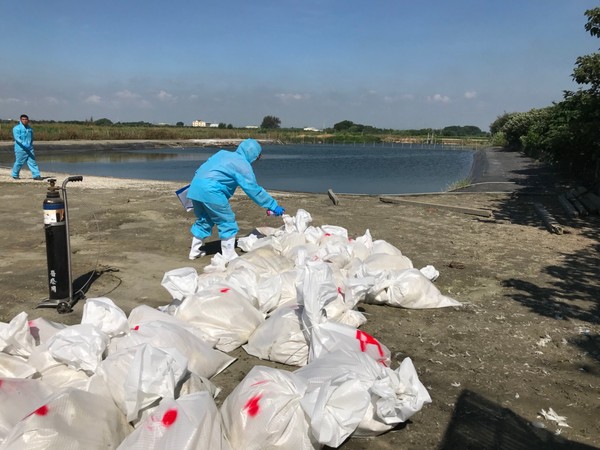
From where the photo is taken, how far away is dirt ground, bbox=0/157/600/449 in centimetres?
260

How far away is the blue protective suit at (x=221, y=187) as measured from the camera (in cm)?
519

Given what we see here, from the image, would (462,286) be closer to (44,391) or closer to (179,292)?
(179,292)

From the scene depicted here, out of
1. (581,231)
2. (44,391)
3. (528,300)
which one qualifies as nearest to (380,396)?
(44,391)

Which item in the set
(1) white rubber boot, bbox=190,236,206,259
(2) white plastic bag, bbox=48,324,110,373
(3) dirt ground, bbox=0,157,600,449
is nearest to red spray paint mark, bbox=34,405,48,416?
(2) white plastic bag, bbox=48,324,110,373

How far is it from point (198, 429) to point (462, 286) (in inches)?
136

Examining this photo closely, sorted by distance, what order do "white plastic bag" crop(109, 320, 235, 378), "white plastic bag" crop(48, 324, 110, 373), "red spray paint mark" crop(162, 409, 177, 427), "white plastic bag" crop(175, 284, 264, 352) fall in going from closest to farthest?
"red spray paint mark" crop(162, 409, 177, 427) < "white plastic bag" crop(48, 324, 110, 373) < "white plastic bag" crop(109, 320, 235, 378) < "white plastic bag" crop(175, 284, 264, 352)

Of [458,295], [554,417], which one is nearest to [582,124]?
[458,295]

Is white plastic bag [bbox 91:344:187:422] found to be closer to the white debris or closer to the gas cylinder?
the gas cylinder

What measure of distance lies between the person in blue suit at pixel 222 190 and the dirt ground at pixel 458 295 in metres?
0.42

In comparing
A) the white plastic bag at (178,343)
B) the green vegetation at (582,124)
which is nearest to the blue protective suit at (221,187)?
the white plastic bag at (178,343)

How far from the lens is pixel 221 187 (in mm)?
5246

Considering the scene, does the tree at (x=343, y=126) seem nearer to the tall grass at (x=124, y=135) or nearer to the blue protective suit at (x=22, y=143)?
the tall grass at (x=124, y=135)

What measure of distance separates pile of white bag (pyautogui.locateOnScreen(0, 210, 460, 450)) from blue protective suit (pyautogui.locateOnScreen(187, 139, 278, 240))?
1627mm

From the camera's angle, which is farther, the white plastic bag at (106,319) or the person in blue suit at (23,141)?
the person in blue suit at (23,141)
